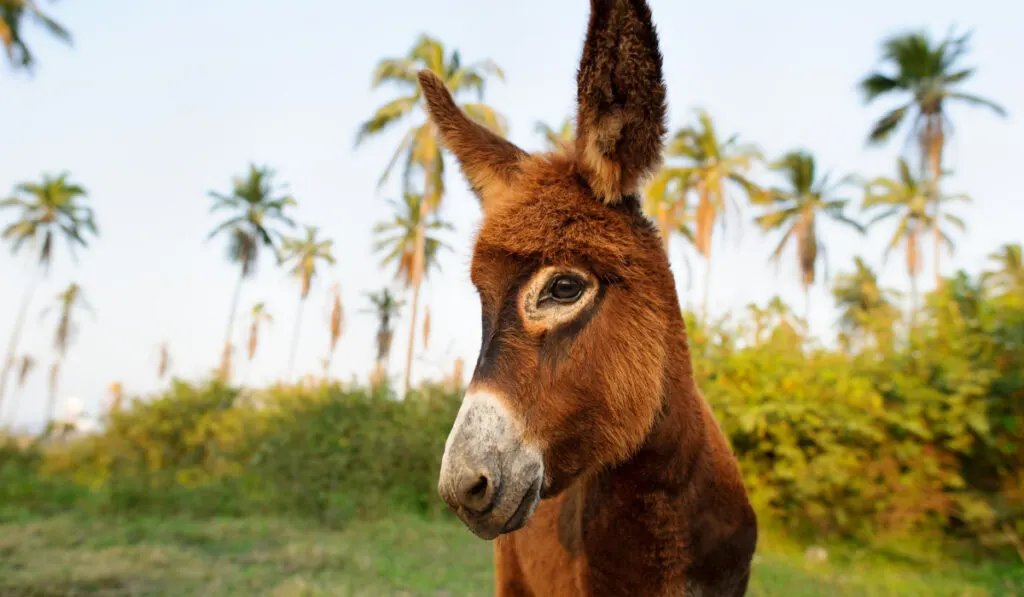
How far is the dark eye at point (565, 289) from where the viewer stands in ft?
6.54

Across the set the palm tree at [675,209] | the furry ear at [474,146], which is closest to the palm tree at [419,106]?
the palm tree at [675,209]

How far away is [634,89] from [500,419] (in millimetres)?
1183

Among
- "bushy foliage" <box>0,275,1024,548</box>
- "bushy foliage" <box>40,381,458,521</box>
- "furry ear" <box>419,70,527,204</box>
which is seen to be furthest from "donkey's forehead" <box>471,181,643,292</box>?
"bushy foliage" <box>40,381,458,521</box>

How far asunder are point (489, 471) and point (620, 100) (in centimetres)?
132

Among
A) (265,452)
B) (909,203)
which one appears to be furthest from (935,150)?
(265,452)

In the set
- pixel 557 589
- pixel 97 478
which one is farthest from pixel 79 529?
pixel 557 589

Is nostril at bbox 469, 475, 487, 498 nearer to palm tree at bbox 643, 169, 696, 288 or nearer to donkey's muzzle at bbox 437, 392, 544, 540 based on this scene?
donkey's muzzle at bbox 437, 392, 544, 540

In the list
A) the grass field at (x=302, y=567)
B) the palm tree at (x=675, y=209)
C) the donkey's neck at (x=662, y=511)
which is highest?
the palm tree at (x=675, y=209)

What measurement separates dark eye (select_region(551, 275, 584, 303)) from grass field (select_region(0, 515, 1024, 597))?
209 inches

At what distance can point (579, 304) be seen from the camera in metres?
1.99

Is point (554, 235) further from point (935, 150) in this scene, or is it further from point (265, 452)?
point (935, 150)

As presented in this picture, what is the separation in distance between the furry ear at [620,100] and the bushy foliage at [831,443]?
27.2ft

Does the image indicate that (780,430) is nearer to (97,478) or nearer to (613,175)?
(613,175)

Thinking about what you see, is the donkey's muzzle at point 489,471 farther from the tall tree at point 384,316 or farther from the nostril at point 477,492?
the tall tree at point 384,316
